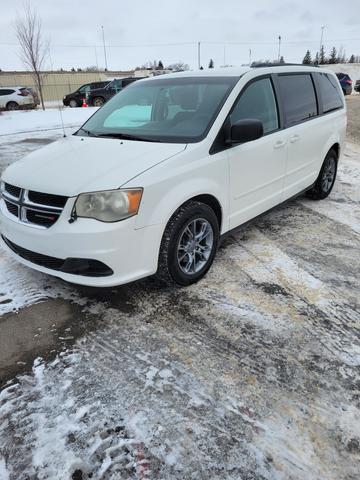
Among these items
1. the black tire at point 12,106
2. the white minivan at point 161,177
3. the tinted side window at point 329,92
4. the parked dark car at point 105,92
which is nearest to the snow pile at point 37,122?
the parked dark car at point 105,92

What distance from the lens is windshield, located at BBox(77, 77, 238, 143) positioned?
3.50 meters

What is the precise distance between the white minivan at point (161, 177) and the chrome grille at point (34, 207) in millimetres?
10

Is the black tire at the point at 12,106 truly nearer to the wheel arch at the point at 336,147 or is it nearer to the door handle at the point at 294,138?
the wheel arch at the point at 336,147

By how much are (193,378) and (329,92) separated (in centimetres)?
467

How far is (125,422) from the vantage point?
2146 mm

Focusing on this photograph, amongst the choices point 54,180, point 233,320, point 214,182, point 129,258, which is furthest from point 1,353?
point 214,182

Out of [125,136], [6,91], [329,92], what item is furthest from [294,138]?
[6,91]

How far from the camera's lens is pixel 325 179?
566 cm

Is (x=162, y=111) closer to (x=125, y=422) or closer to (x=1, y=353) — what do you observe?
(x=1, y=353)

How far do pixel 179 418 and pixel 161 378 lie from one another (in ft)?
1.07

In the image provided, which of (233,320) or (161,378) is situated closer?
(161,378)

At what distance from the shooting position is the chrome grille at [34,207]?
2.90m

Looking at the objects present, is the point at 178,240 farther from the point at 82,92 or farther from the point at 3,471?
the point at 82,92

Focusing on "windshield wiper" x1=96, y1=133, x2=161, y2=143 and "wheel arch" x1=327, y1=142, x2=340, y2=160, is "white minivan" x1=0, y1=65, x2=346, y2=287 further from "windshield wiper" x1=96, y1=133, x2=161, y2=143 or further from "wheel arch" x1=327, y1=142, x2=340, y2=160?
"wheel arch" x1=327, y1=142, x2=340, y2=160
